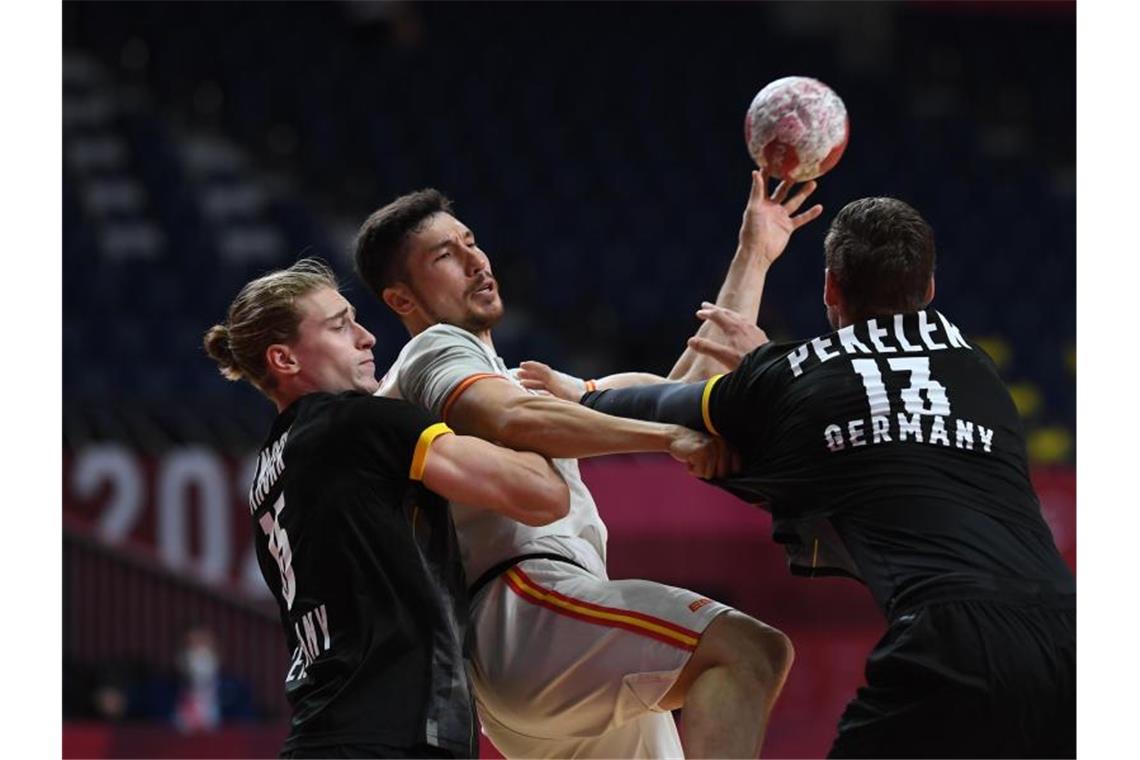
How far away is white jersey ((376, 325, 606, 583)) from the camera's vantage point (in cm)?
536

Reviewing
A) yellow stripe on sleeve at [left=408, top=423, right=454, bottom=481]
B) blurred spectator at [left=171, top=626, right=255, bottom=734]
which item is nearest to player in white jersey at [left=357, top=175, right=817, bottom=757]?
yellow stripe on sleeve at [left=408, top=423, right=454, bottom=481]

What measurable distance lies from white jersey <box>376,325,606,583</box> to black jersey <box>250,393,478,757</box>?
0.49 meters

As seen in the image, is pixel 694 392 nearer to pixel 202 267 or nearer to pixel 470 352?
pixel 470 352

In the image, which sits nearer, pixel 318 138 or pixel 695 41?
pixel 318 138

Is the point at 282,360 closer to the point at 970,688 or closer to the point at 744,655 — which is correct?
the point at 744,655

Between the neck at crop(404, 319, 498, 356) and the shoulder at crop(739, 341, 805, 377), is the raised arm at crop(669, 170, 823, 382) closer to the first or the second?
the neck at crop(404, 319, 498, 356)

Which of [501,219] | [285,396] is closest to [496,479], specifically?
[285,396]

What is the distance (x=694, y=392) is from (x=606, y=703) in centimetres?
106

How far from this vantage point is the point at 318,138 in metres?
19.9

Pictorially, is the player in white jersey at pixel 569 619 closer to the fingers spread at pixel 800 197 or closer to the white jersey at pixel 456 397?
the white jersey at pixel 456 397

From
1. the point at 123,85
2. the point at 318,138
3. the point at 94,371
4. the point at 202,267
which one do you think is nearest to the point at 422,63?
the point at 318,138

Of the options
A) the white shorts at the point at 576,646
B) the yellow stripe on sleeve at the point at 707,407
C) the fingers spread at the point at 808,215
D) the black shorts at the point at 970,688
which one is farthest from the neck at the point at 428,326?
the black shorts at the point at 970,688

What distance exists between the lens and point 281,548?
4949 mm

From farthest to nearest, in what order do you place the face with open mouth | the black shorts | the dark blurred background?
the dark blurred background
the face with open mouth
the black shorts
